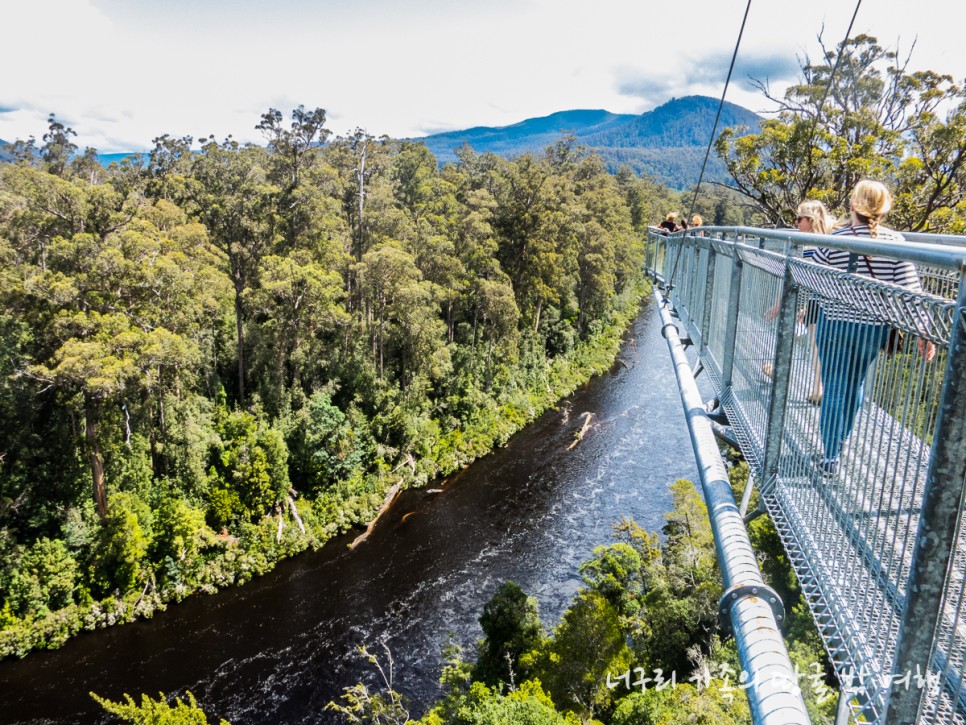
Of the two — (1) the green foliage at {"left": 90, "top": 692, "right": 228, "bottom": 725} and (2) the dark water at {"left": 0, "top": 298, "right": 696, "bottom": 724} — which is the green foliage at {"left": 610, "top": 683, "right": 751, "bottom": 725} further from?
(1) the green foliage at {"left": 90, "top": 692, "right": 228, "bottom": 725}

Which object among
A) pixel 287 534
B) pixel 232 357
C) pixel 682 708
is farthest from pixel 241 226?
pixel 682 708

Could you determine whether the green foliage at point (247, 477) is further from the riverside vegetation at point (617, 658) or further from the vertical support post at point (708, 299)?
the vertical support post at point (708, 299)

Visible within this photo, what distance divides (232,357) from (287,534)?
7.66 meters

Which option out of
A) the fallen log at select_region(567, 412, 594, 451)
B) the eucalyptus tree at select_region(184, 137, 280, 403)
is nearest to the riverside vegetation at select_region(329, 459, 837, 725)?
the fallen log at select_region(567, 412, 594, 451)

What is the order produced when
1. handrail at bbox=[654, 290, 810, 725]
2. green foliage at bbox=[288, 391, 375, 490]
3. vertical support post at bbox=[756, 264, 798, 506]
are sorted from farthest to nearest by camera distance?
green foliage at bbox=[288, 391, 375, 490], vertical support post at bbox=[756, 264, 798, 506], handrail at bbox=[654, 290, 810, 725]

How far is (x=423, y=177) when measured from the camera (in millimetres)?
38594

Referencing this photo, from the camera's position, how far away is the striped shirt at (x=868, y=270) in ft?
7.39

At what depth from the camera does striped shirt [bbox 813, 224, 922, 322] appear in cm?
225

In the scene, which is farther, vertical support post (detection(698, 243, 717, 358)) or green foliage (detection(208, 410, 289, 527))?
green foliage (detection(208, 410, 289, 527))

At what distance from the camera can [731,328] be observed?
13.1ft

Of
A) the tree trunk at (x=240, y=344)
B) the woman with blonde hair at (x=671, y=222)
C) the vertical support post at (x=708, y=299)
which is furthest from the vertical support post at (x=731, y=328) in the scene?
the tree trunk at (x=240, y=344)

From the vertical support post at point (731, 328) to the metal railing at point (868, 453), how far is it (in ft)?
0.26

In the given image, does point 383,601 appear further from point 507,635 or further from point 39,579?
point 39,579

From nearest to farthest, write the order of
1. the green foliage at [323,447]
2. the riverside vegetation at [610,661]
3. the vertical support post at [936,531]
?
1. the vertical support post at [936,531]
2. the riverside vegetation at [610,661]
3. the green foliage at [323,447]
